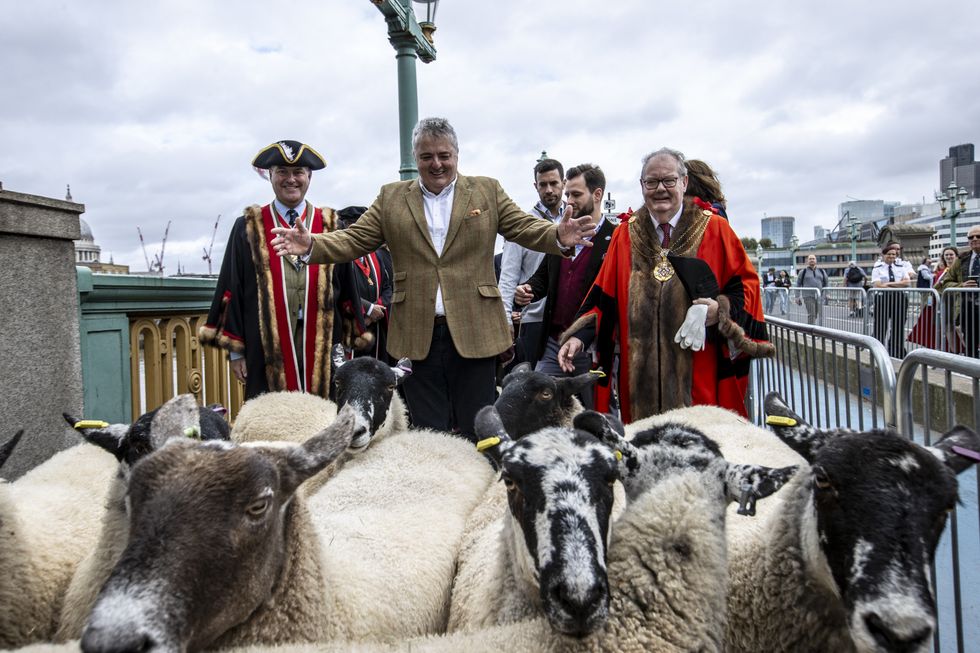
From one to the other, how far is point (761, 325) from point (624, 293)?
819 millimetres

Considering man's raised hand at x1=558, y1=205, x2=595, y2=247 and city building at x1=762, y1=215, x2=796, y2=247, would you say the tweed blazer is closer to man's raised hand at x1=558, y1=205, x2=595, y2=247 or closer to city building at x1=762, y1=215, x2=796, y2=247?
man's raised hand at x1=558, y1=205, x2=595, y2=247

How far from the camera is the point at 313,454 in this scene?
89.7 inches

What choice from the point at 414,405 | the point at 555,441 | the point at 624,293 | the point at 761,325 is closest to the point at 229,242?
the point at 414,405

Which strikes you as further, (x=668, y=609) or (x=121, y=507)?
(x=121, y=507)

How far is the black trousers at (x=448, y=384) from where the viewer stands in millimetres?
4117

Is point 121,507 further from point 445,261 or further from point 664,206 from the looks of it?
point 664,206

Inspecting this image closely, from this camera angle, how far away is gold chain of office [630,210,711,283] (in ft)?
12.8

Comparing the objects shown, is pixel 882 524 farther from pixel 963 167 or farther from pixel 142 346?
pixel 963 167

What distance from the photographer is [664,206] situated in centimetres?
386

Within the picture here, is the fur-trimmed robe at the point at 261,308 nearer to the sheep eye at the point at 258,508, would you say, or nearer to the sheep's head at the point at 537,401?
the sheep's head at the point at 537,401

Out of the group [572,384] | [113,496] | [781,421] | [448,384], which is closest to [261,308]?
[448,384]

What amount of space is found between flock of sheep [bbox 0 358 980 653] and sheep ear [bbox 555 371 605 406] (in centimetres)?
115

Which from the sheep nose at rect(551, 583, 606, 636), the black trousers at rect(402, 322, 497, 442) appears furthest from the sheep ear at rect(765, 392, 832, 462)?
the black trousers at rect(402, 322, 497, 442)

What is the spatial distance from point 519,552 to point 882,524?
1.21 metres
